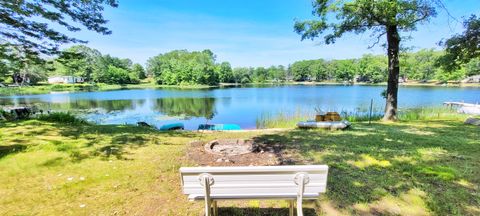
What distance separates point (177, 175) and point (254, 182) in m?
1.93

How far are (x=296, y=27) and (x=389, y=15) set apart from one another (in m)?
3.36

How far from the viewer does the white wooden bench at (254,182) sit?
6.51ft

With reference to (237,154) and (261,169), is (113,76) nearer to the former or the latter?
(237,154)

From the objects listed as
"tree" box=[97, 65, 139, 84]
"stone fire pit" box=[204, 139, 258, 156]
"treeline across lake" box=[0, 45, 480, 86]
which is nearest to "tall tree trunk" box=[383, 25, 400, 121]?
"stone fire pit" box=[204, 139, 258, 156]

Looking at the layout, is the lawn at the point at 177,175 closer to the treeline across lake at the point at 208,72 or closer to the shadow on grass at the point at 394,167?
the shadow on grass at the point at 394,167

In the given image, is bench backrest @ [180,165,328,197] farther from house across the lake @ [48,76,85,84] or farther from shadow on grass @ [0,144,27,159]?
house across the lake @ [48,76,85,84]

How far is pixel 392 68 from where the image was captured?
9.67 meters

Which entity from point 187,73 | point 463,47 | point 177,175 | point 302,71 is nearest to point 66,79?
point 187,73

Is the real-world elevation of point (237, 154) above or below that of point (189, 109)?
above

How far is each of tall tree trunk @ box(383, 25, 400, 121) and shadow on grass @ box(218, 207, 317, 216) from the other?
898cm

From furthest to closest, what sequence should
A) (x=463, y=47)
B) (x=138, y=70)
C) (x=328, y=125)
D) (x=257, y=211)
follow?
(x=138, y=70)
(x=463, y=47)
(x=328, y=125)
(x=257, y=211)

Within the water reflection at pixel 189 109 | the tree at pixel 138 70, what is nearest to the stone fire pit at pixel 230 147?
the water reflection at pixel 189 109

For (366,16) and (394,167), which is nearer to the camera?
(394,167)

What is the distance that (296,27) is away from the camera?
1045 cm
